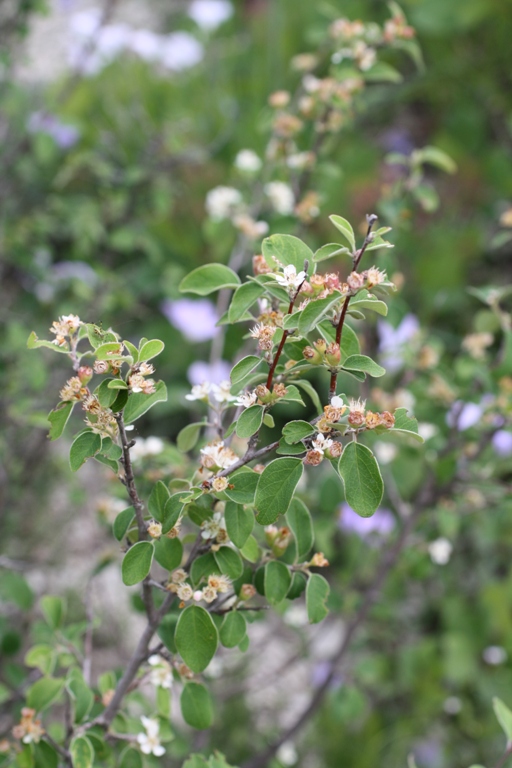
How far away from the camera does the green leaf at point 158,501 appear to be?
586 millimetres

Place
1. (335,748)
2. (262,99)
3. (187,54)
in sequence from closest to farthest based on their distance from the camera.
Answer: (335,748), (187,54), (262,99)

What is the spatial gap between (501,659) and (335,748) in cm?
50

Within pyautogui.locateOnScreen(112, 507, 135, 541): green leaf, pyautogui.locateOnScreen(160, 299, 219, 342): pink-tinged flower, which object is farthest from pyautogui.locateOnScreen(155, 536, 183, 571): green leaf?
pyautogui.locateOnScreen(160, 299, 219, 342): pink-tinged flower

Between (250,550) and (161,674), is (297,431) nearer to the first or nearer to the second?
(250,550)

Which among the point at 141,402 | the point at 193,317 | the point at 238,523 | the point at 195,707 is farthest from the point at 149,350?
the point at 193,317

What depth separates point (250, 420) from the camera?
549 mm

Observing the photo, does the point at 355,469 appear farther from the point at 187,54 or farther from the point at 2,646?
the point at 187,54

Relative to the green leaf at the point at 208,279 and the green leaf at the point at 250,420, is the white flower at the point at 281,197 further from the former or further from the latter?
the green leaf at the point at 250,420

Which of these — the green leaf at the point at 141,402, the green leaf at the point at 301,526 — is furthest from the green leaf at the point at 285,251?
the green leaf at the point at 301,526

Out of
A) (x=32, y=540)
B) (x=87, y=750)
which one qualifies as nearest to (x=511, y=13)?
(x=32, y=540)

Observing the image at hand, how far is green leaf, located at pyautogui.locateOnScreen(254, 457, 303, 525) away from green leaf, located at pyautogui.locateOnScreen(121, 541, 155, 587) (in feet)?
0.33

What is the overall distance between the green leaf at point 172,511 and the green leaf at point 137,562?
0.06 ft

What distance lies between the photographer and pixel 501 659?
1781 mm

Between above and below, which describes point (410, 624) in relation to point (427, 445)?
below
